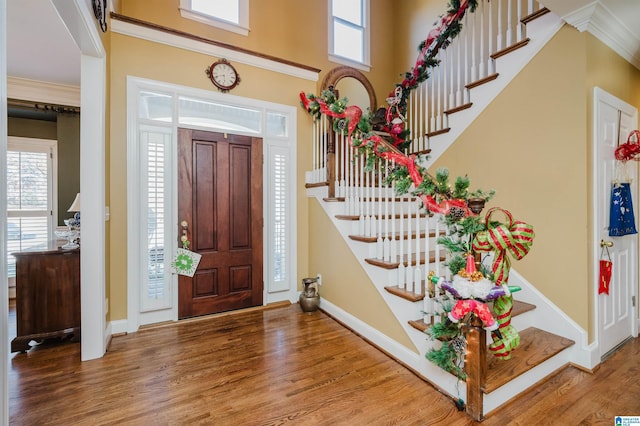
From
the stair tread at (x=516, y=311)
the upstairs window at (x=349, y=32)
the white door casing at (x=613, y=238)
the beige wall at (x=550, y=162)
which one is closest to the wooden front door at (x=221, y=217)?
the stair tread at (x=516, y=311)

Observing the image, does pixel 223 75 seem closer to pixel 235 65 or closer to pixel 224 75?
pixel 224 75

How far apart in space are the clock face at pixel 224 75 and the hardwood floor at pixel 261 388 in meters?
2.73

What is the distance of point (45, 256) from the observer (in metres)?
2.55

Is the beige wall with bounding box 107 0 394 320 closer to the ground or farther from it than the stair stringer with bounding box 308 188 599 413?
farther from it

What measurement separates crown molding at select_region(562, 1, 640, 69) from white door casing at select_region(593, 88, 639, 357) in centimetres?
43

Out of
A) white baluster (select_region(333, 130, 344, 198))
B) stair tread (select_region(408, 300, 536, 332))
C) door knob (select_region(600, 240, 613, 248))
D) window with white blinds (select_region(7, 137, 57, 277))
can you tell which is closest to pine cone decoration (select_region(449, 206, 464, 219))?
stair tread (select_region(408, 300, 536, 332))

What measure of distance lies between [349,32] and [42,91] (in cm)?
454

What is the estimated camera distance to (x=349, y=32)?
187 inches

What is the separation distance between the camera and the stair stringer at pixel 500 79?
Answer: 240cm

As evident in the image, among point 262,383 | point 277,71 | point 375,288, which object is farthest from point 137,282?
point 277,71

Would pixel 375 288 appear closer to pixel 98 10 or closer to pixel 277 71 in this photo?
pixel 277 71

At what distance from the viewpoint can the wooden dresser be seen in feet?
8.20

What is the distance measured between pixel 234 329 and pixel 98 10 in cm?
298

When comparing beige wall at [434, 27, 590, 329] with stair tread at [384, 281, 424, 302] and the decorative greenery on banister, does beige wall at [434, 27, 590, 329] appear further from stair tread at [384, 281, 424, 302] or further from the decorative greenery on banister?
stair tread at [384, 281, 424, 302]
